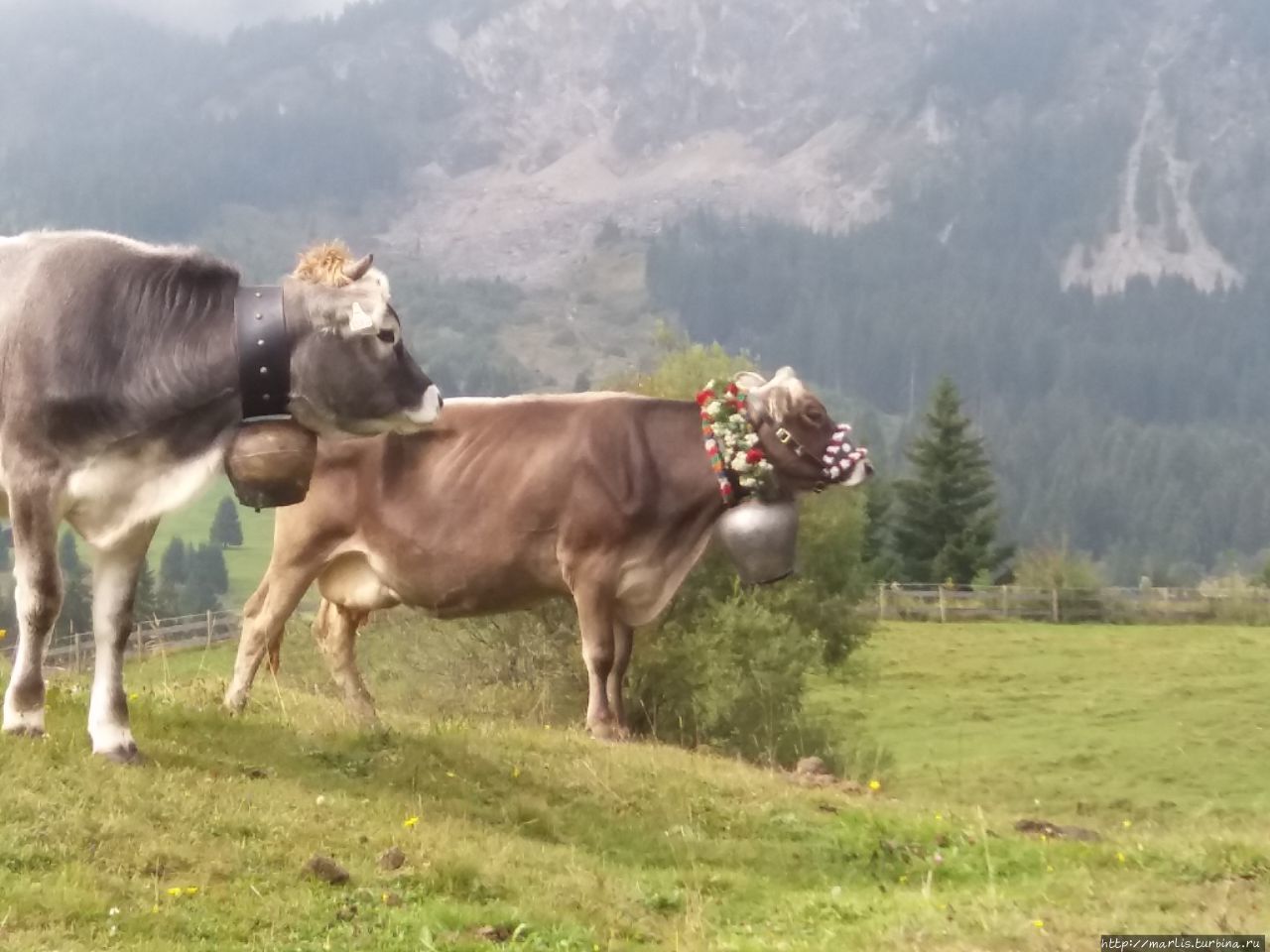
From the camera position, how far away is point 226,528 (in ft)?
332

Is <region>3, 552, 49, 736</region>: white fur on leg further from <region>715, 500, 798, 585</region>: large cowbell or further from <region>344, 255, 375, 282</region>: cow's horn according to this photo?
<region>715, 500, 798, 585</region>: large cowbell

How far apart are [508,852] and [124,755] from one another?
1985 millimetres

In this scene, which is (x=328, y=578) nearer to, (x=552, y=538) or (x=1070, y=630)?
(x=552, y=538)

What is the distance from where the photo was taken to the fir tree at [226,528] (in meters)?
99.9

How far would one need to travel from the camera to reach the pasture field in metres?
5.57

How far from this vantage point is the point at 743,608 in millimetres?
17594

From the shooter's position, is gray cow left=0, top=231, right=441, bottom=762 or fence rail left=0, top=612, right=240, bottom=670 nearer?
gray cow left=0, top=231, right=441, bottom=762

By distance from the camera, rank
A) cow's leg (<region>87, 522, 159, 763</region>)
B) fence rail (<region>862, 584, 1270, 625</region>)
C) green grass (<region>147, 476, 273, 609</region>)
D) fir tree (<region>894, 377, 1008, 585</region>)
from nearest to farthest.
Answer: cow's leg (<region>87, 522, 159, 763</region>) → fence rail (<region>862, 584, 1270, 625</region>) → fir tree (<region>894, 377, 1008, 585</region>) → green grass (<region>147, 476, 273, 609</region>)

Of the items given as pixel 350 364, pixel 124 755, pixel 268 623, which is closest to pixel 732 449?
pixel 268 623

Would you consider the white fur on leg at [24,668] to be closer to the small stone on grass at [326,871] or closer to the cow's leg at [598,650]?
the small stone on grass at [326,871]

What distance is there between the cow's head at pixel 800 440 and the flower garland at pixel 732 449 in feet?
0.38

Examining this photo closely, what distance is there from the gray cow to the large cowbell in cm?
399

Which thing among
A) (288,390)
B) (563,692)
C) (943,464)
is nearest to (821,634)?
(563,692)

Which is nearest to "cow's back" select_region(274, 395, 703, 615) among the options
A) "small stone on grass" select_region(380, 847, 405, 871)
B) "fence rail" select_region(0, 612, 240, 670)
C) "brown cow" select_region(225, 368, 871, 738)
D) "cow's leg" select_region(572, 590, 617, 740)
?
"brown cow" select_region(225, 368, 871, 738)
